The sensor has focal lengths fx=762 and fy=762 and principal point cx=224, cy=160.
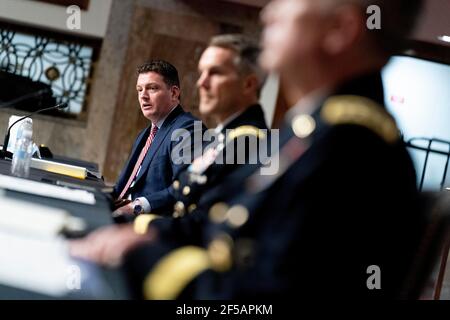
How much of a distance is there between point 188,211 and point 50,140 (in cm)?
730

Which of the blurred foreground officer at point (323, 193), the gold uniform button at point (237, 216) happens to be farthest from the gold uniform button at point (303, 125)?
the gold uniform button at point (237, 216)

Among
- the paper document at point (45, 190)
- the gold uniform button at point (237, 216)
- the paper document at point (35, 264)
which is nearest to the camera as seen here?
the gold uniform button at point (237, 216)

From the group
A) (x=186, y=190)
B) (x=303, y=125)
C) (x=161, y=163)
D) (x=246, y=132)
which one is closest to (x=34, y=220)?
(x=186, y=190)

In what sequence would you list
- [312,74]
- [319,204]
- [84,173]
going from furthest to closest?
[84,173] → [312,74] → [319,204]

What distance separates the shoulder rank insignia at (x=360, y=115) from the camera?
123 cm

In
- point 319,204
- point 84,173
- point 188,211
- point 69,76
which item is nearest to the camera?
point 319,204

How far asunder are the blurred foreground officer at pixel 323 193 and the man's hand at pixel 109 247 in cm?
7

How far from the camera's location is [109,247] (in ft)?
4.87

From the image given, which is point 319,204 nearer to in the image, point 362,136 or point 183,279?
point 362,136

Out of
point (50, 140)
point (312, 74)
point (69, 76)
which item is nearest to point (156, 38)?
point (69, 76)

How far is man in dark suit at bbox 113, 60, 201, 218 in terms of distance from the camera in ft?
12.3

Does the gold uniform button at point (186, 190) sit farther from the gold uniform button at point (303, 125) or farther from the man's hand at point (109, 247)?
the gold uniform button at point (303, 125)

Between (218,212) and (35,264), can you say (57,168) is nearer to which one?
(35,264)
